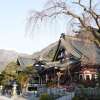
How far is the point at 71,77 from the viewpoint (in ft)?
122

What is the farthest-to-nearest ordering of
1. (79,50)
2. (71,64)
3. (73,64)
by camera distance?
(79,50) → (71,64) → (73,64)

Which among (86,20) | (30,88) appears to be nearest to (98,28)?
(86,20)

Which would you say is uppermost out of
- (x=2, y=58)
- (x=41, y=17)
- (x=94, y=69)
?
(x=2, y=58)

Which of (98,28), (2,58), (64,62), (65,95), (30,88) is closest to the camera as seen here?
(98,28)

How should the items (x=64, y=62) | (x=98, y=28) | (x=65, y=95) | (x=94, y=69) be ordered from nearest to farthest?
(x=98, y=28)
(x=65, y=95)
(x=94, y=69)
(x=64, y=62)

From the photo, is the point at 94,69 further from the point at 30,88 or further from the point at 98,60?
the point at 30,88

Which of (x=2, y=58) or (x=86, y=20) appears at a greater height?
(x=2, y=58)

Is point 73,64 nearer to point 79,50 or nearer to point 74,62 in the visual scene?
point 74,62

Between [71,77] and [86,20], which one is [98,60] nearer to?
[71,77]

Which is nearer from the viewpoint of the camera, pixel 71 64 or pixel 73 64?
pixel 73 64

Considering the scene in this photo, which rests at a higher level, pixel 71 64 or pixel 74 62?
pixel 74 62

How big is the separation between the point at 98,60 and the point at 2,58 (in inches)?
4366

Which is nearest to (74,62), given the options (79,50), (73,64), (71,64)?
(73,64)

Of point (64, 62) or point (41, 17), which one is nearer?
point (41, 17)
